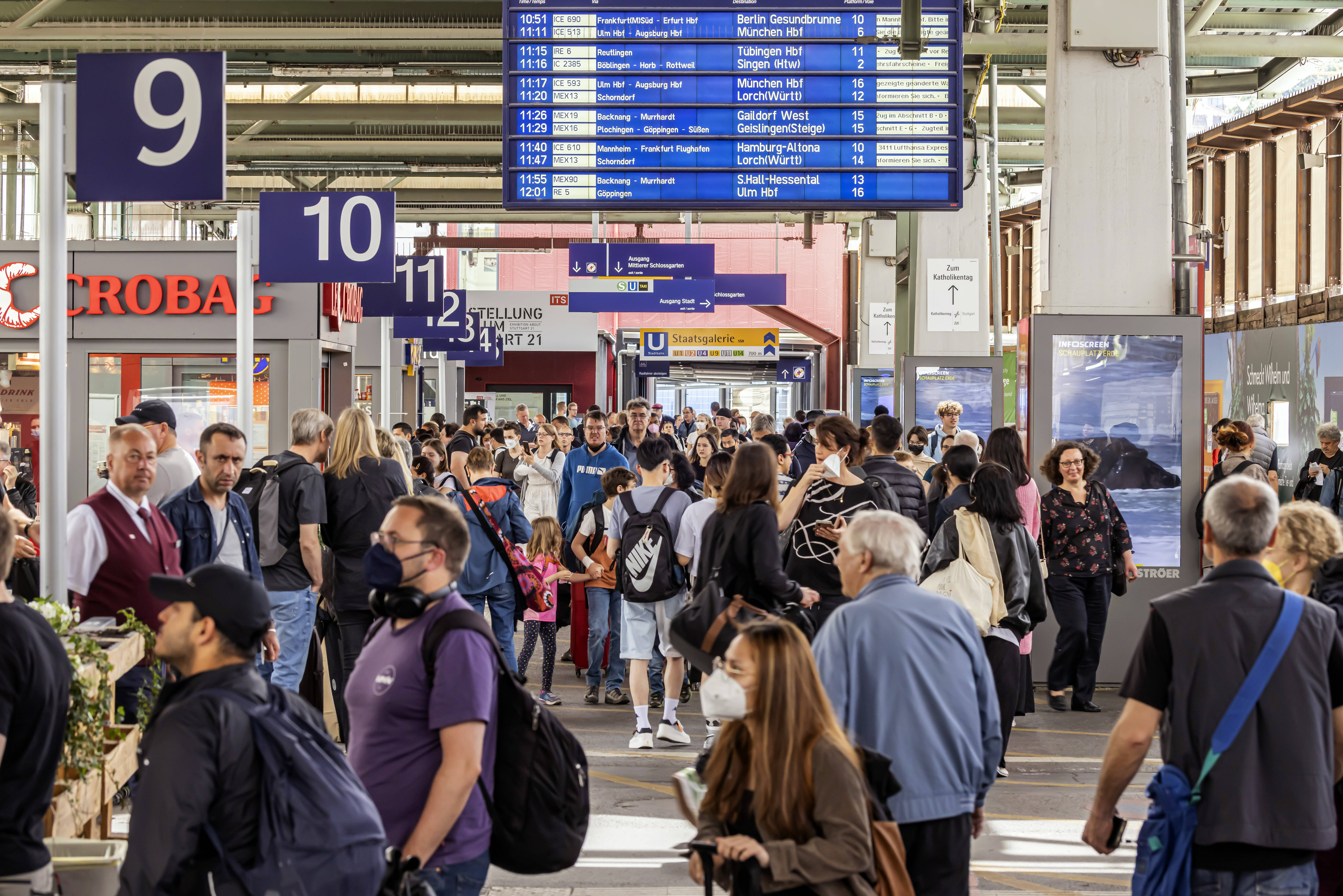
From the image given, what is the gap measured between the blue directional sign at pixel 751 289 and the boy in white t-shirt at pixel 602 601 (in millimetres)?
14510

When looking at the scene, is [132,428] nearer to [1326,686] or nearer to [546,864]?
[546,864]

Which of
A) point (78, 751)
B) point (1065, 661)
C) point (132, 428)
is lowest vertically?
point (1065, 661)

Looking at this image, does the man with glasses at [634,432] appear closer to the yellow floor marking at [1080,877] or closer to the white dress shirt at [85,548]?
the white dress shirt at [85,548]

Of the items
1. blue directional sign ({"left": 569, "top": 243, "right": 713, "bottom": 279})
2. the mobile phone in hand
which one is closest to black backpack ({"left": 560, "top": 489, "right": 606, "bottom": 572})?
the mobile phone in hand

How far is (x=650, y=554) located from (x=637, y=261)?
1271 centimetres

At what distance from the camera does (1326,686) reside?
11.1 feet

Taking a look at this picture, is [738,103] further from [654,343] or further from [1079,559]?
[654,343]

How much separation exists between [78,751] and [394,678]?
1.13 metres

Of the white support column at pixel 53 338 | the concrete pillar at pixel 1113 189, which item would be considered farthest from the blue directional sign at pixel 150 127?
the concrete pillar at pixel 1113 189

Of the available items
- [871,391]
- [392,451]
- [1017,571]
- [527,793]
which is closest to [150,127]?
[392,451]

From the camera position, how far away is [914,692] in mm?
3496

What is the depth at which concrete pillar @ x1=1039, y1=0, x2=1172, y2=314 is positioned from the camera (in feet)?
31.6

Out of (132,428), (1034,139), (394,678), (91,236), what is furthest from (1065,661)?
(1034,139)

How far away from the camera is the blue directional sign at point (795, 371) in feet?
134
